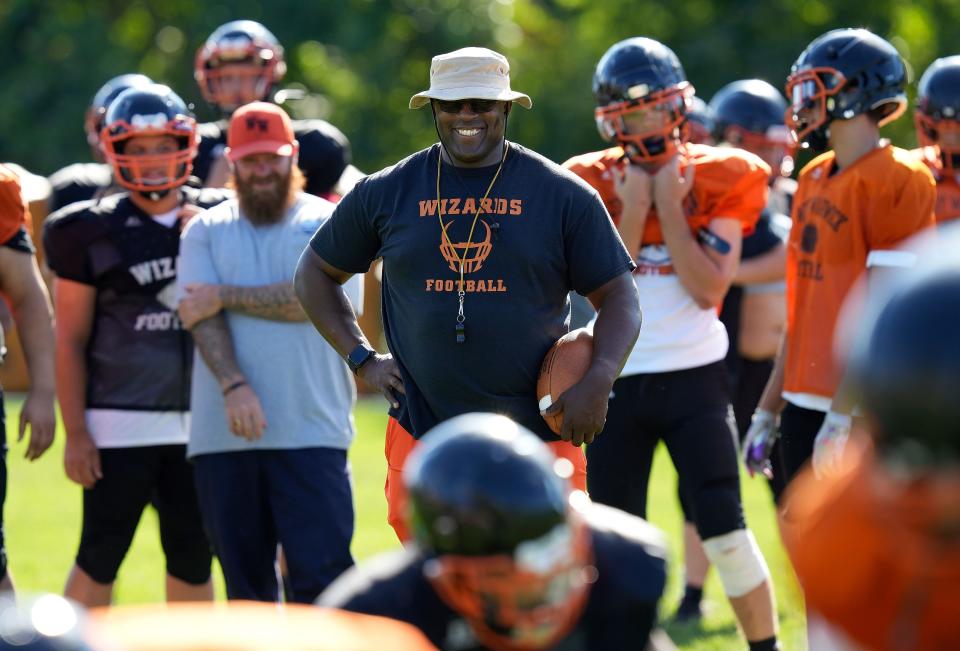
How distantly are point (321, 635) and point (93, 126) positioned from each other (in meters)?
5.17

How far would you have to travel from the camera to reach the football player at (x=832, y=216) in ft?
15.7

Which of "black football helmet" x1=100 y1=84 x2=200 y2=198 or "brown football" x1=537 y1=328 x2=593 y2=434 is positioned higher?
"black football helmet" x1=100 y1=84 x2=200 y2=198

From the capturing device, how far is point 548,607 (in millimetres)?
2691

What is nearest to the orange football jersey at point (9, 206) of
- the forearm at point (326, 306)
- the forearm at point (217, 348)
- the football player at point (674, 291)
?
the forearm at point (217, 348)

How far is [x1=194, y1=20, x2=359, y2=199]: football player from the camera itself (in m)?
6.62

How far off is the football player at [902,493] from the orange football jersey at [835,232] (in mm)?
2486

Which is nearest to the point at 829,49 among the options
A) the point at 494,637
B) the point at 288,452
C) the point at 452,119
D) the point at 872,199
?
the point at 872,199

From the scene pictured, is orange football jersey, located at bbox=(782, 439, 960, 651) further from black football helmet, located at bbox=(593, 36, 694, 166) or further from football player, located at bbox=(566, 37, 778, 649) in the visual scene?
black football helmet, located at bbox=(593, 36, 694, 166)

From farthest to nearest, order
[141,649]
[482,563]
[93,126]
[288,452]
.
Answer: [93,126]
[288,452]
[482,563]
[141,649]

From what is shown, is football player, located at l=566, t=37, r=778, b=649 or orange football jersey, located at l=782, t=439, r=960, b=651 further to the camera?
football player, located at l=566, t=37, r=778, b=649

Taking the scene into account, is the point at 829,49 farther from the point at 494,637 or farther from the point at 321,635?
the point at 321,635

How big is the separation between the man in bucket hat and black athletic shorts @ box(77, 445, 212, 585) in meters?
1.18

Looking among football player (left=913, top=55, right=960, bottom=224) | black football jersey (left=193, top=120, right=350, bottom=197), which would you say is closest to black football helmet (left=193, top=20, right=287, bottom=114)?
black football jersey (left=193, top=120, right=350, bottom=197)

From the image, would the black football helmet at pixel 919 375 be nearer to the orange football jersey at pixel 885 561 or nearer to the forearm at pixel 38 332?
the orange football jersey at pixel 885 561
